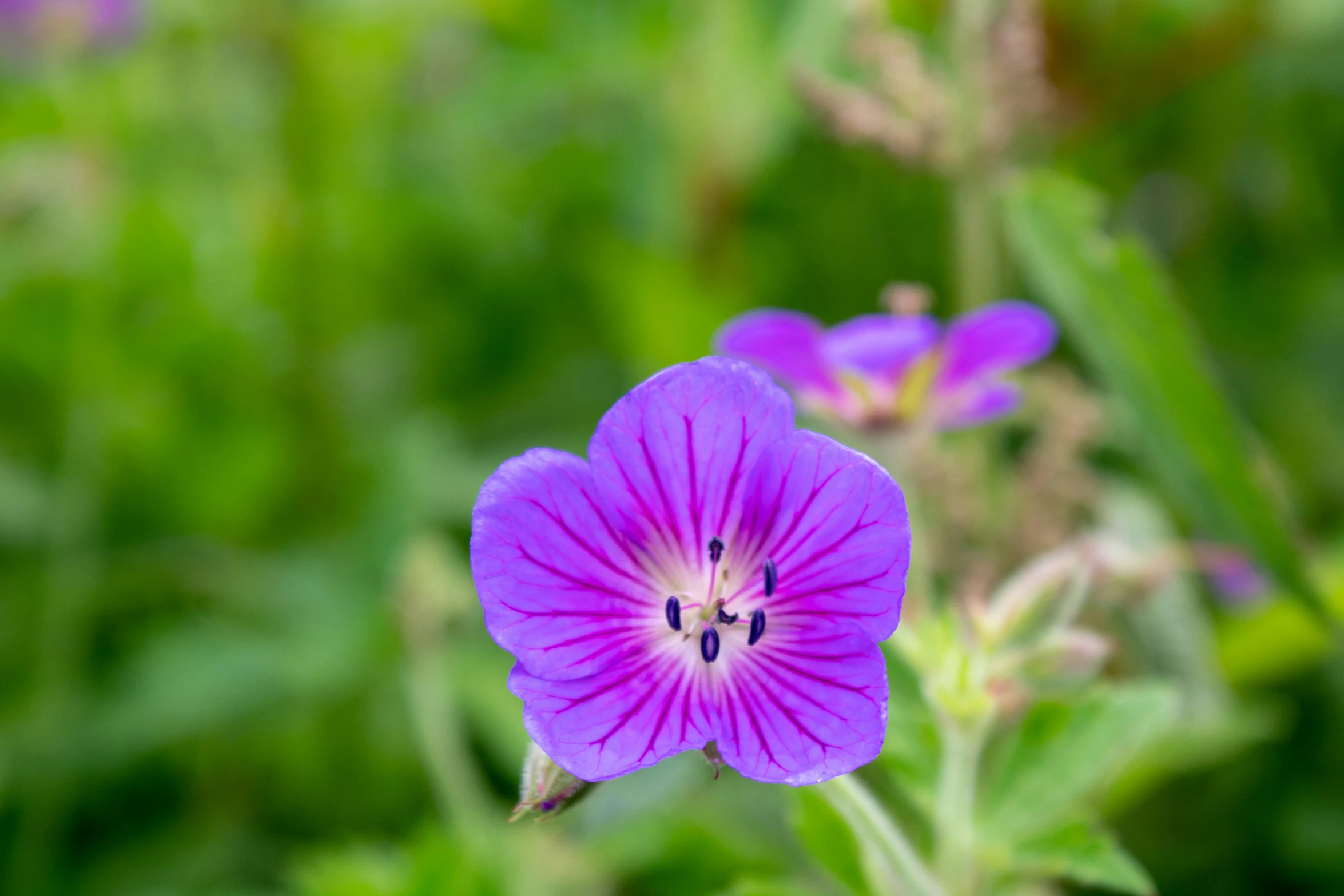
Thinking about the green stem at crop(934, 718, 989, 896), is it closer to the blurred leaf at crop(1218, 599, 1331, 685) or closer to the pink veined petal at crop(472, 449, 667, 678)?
the pink veined petal at crop(472, 449, 667, 678)

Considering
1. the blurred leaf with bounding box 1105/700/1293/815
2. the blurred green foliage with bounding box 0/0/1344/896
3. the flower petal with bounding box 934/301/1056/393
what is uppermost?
the blurred green foliage with bounding box 0/0/1344/896

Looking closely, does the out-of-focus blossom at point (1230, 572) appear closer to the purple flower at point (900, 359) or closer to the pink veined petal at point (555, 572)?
A: the purple flower at point (900, 359)

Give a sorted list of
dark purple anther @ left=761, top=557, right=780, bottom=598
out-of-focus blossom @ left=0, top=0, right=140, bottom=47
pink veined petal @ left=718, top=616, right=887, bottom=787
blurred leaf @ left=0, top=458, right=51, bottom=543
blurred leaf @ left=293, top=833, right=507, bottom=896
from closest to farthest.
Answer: pink veined petal @ left=718, top=616, right=887, bottom=787 → dark purple anther @ left=761, top=557, right=780, bottom=598 → blurred leaf @ left=293, top=833, right=507, bottom=896 → blurred leaf @ left=0, top=458, right=51, bottom=543 → out-of-focus blossom @ left=0, top=0, right=140, bottom=47

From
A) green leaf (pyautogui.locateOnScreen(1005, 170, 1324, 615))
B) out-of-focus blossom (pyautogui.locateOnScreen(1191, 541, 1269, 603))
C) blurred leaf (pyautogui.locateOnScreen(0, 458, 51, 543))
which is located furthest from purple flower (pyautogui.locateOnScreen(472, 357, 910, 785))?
blurred leaf (pyautogui.locateOnScreen(0, 458, 51, 543))

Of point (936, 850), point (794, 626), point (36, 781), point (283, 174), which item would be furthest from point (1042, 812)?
point (283, 174)

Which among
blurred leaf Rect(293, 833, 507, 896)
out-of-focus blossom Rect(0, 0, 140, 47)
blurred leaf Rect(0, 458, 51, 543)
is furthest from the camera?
out-of-focus blossom Rect(0, 0, 140, 47)

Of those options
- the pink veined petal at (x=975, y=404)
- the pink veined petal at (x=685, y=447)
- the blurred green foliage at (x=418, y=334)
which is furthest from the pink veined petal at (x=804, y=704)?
the blurred green foliage at (x=418, y=334)

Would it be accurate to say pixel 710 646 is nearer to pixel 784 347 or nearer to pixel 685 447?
pixel 685 447

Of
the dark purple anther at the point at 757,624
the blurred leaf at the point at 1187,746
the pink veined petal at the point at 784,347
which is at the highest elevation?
the pink veined petal at the point at 784,347
